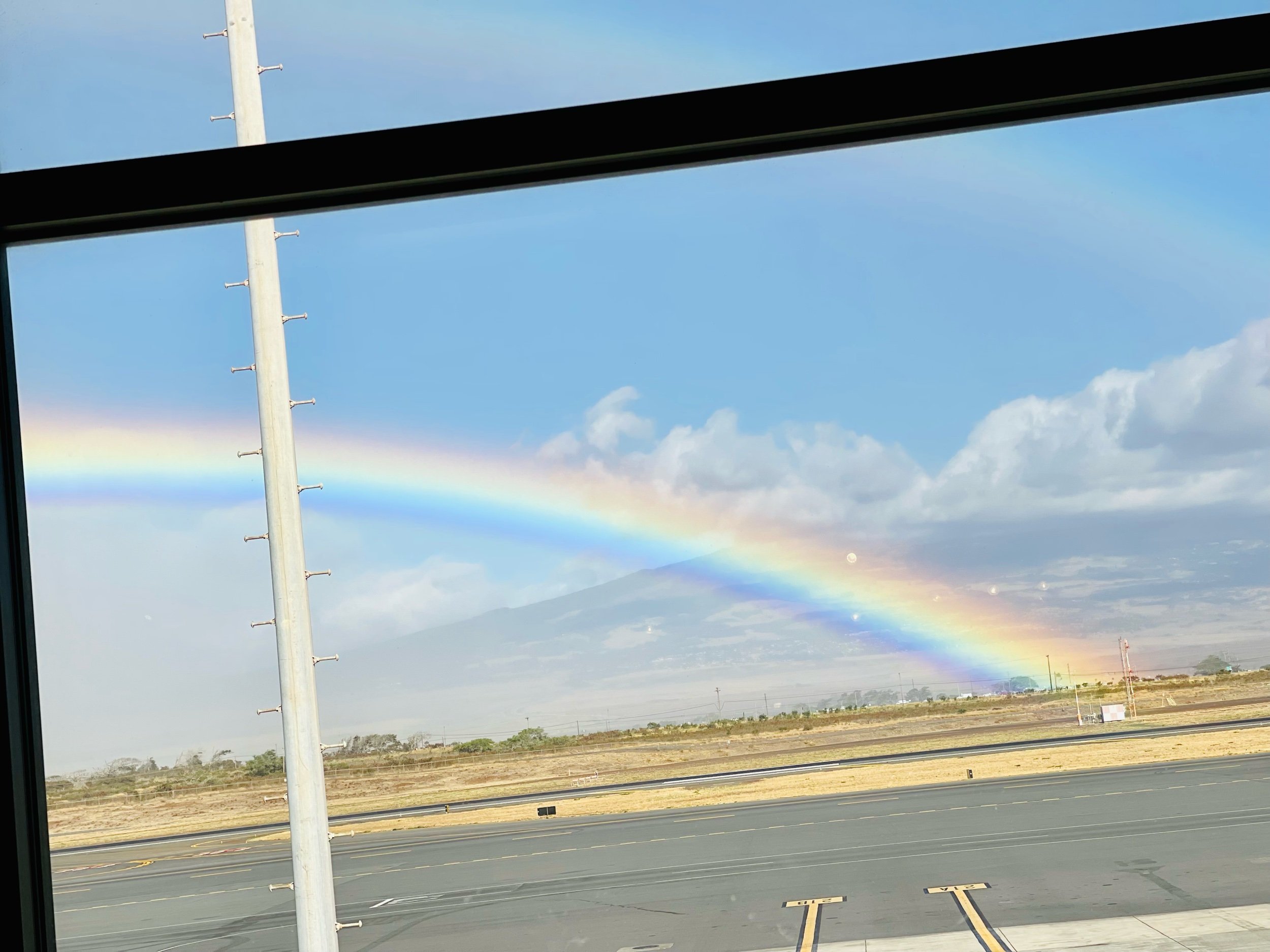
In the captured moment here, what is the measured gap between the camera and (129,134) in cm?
111

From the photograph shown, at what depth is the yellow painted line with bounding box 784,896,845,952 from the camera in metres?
6.39

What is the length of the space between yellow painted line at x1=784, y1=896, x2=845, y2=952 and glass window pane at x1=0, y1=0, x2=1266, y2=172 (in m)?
6.28

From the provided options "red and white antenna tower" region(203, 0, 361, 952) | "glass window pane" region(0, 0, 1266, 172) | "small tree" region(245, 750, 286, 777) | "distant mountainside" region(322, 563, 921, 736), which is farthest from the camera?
"distant mountainside" region(322, 563, 921, 736)

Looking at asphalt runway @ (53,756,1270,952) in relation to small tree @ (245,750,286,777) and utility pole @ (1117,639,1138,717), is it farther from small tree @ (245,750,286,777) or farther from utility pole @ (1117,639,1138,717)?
utility pole @ (1117,639,1138,717)

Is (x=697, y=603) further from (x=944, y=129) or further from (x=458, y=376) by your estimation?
(x=944, y=129)

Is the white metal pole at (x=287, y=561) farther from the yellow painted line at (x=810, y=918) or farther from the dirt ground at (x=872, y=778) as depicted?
the dirt ground at (x=872, y=778)

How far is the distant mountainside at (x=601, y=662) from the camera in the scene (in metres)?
4.36

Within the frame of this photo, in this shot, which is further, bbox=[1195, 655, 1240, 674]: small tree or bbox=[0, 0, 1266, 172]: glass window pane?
bbox=[1195, 655, 1240, 674]: small tree

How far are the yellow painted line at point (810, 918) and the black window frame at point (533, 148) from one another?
6301 mm

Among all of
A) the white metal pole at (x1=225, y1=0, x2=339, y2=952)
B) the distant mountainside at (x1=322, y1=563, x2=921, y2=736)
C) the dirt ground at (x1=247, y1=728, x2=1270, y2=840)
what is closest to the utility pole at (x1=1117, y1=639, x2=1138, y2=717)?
the distant mountainside at (x1=322, y1=563, x2=921, y2=736)

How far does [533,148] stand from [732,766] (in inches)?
680

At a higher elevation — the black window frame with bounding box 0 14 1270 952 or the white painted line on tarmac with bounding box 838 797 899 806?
the black window frame with bounding box 0 14 1270 952

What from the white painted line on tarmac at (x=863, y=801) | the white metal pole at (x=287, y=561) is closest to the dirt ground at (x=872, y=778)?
the white painted line on tarmac at (x=863, y=801)

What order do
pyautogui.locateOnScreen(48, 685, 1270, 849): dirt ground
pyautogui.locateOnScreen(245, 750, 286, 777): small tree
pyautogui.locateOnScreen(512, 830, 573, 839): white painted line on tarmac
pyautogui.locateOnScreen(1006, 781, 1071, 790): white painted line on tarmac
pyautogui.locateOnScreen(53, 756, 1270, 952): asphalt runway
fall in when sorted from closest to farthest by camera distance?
pyautogui.locateOnScreen(245, 750, 286, 777): small tree, pyautogui.locateOnScreen(48, 685, 1270, 849): dirt ground, pyautogui.locateOnScreen(53, 756, 1270, 952): asphalt runway, pyautogui.locateOnScreen(512, 830, 573, 839): white painted line on tarmac, pyautogui.locateOnScreen(1006, 781, 1071, 790): white painted line on tarmac
